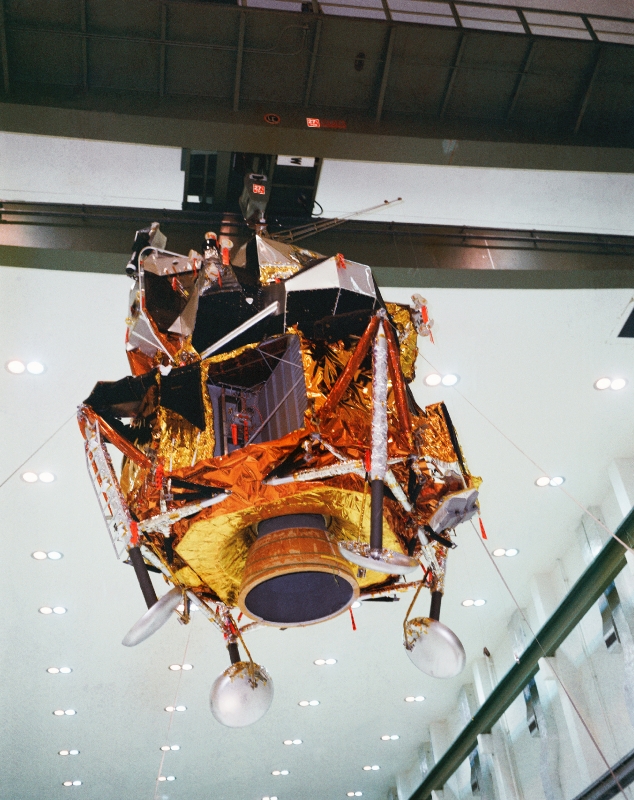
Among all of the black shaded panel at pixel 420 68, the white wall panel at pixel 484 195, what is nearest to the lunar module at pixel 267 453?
the black shaded panel at pixel 420 68

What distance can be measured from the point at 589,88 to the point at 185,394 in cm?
480

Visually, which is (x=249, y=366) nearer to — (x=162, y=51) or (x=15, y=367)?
(x=162, y=51)

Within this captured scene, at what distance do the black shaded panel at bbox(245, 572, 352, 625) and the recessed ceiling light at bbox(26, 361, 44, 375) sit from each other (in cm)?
500

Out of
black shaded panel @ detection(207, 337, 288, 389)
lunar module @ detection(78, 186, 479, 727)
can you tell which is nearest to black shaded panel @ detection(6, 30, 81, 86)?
lunar module @ detection(78, 186, 479, 727)

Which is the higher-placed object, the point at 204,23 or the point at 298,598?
the point at 204,23

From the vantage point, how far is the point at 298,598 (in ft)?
15.3

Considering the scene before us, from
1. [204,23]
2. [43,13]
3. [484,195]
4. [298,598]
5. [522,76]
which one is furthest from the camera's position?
[484,195]

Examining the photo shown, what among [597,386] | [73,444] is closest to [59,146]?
[73,444]

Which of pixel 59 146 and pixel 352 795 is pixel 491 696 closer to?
pixel 352 795

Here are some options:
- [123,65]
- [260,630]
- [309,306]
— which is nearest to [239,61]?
[123,65]

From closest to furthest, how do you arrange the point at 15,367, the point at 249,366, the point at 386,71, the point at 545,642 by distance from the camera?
the point at 249,366 → the point at 386,71 → the point at 15,367 → the point at 545,642

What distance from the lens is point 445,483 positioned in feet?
15.5

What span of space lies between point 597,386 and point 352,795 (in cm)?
1255

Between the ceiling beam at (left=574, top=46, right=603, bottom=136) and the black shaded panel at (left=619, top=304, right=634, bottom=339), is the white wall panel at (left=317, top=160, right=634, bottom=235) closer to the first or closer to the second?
the ceiling beam at (left=574, top=46, right=603, bottom=136)
